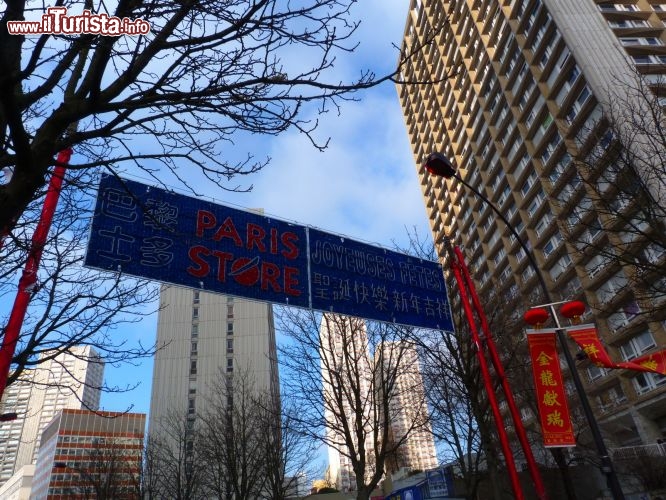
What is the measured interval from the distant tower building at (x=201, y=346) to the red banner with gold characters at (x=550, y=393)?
125ft

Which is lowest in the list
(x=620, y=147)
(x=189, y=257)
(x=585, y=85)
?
(x=189, y=257)

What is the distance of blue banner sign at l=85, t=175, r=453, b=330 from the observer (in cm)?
603

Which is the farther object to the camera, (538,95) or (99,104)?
(538,95)

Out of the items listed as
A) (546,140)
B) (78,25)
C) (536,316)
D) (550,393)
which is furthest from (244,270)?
(546,140)

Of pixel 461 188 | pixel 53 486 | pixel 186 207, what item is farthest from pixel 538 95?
pixel 53 486

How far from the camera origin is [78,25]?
3.97m

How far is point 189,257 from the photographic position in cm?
646

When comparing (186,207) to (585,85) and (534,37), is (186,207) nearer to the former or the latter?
(585,85)

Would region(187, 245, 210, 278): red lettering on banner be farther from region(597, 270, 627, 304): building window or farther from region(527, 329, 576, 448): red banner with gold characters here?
region(597, 270, 627, 304): building window

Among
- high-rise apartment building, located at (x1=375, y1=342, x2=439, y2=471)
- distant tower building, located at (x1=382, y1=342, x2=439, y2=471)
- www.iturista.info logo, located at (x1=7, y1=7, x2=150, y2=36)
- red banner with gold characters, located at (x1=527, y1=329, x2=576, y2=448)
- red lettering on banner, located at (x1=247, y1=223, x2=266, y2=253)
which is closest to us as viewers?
www.iturista.info logo, located at (x1=7, y1=7, x2=150, y2=36)

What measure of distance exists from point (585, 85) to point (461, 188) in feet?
74.7

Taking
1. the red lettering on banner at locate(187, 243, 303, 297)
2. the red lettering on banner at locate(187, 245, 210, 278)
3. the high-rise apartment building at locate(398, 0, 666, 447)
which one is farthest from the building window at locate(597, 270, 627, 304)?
the red lettering on banner at locate(187, 245, 210, 278)

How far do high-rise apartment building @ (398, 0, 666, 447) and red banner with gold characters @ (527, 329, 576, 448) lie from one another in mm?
14462

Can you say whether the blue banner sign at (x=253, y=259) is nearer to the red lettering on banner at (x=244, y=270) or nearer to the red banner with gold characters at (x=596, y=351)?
the red lettering on banner at (x=244, y=270)
